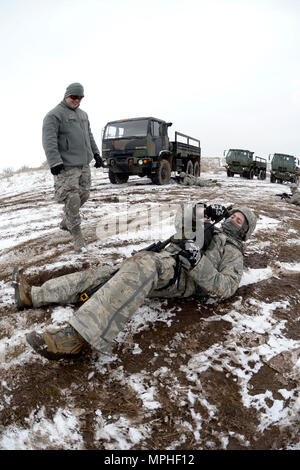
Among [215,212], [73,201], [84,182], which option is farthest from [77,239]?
[215,212]

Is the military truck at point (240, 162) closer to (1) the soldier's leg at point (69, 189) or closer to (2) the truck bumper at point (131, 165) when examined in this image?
(2) the truck bumper at point (131, 165)

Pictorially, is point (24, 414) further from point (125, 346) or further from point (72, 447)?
point (125, 346)

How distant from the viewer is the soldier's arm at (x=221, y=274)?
82.4 inches

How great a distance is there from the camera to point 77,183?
3.51 m

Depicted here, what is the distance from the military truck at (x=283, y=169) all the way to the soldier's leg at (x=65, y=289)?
16.9 metres

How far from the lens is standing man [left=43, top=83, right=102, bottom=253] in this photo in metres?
3.23

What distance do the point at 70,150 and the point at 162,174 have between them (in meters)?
6.41

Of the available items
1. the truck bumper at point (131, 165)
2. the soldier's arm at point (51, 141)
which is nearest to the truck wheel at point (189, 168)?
the truck bumper at point (131, 165)

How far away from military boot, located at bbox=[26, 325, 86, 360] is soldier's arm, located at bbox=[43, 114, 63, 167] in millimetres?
2026

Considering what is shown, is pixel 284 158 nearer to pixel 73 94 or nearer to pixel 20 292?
pixel 73 94

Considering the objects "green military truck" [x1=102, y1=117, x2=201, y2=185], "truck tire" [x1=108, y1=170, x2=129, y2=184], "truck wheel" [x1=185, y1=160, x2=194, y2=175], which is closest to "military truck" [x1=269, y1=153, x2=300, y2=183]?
"truck wheel" [x1=185, y1=160, x2=194, y2=175]

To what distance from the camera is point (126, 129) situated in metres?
8.98

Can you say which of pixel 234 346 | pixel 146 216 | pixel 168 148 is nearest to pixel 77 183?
pixel 146 216

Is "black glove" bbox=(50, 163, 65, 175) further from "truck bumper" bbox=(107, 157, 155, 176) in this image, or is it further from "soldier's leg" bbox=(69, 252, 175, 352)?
"truck bumper" bbox=(107, 157, 155, 176)
